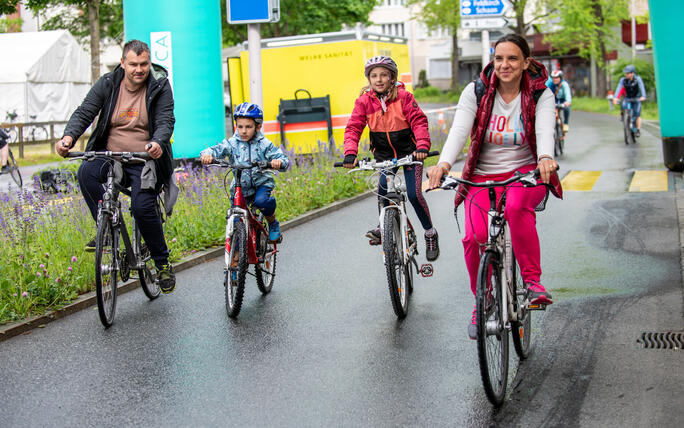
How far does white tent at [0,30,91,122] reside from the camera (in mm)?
31719

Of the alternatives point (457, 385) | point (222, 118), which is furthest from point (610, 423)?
point (222, 118)

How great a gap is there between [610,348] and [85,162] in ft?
13.1

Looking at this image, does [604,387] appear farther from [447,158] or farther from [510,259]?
[447,158]


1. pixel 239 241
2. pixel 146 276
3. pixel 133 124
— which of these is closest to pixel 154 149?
pixel 133 124

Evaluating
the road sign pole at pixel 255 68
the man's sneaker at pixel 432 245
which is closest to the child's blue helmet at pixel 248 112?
the man's sneaker at pixel 432 245

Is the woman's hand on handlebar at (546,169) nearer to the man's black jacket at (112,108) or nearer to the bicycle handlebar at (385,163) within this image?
the bicycle handlebar at (385,163)

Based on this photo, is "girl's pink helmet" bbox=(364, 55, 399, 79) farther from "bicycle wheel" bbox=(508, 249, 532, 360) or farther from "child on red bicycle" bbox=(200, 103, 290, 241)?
"bicycle wheel" bbox=(508, 249, 532, 360)

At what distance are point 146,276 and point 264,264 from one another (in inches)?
38.2

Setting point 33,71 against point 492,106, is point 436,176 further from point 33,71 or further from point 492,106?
point 33,71

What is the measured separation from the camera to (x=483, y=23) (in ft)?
60.4

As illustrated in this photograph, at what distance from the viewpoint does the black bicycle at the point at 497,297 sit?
448cm

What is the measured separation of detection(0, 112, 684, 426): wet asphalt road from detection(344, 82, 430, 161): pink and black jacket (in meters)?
1.25

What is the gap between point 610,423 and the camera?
14.4 ft

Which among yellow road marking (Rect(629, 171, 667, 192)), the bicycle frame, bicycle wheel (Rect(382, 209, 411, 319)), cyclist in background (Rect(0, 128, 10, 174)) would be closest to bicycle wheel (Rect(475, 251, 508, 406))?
bicycle wheel (Rect(382, 209, 411, 319))
